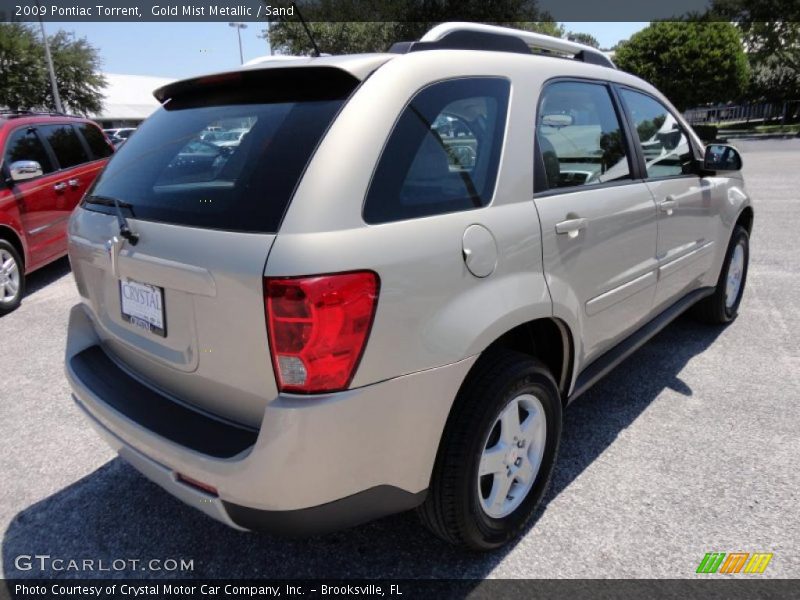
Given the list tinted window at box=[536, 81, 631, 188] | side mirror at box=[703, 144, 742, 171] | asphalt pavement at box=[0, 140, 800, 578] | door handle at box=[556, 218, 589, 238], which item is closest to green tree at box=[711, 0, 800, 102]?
side mirror at box=[703, 144, 742, 171]

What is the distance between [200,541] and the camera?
2.41 m

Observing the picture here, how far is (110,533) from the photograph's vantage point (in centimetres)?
247

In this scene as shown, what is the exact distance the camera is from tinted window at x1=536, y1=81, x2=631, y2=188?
8.02 ft

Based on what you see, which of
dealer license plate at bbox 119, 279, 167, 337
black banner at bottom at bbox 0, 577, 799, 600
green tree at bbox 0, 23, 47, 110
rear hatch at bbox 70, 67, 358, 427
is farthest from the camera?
green tree at bbox 0, 23, 47, 110

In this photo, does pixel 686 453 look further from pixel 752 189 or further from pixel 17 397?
pixel 752 189

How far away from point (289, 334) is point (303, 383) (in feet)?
0.47

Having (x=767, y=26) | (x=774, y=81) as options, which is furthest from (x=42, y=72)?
(x=774, y=81)

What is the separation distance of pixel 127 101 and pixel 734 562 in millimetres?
58324

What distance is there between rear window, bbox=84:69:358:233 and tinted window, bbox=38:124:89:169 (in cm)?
483

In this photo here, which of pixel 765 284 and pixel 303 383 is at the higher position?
pixel 303 383

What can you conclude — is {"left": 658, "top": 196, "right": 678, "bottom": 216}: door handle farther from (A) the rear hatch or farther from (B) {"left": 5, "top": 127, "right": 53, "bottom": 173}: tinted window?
(B) {"left": 5, "top": 127, "right": 53, "bottom": 173}: tinted window

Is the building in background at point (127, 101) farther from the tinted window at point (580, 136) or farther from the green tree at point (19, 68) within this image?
the tinted window at point (580, 136)

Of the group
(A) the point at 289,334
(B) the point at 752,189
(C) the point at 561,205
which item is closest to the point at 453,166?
(C) the point at 561,205

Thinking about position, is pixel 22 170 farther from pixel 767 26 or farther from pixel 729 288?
pixel 767 26
